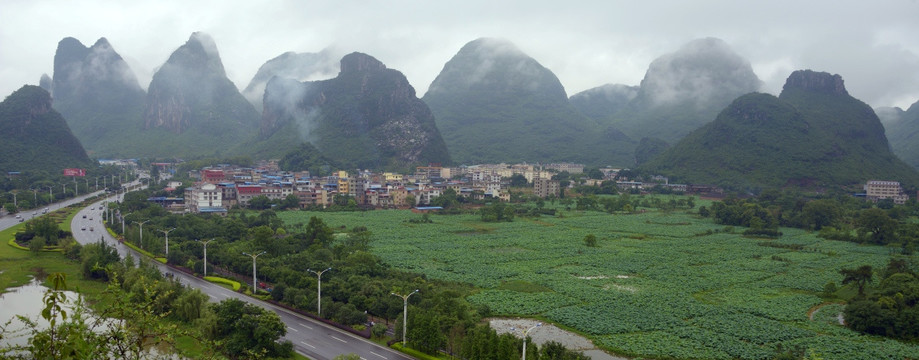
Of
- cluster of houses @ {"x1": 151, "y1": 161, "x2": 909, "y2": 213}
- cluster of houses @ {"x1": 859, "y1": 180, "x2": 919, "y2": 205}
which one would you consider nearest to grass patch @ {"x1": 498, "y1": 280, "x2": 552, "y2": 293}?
cluster of houses @ {"x1": 151, "y1": 161, "x2": 909, "y2": 213}

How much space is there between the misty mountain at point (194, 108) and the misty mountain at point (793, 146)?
11826 cm

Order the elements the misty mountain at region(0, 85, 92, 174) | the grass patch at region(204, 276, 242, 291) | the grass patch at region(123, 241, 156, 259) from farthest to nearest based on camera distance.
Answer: the misty mountain at region(0, 85, 92, 174)
the grass patch at region(123, 241, 156, 259)
the grass patch at region(204, 276, 242, 291)

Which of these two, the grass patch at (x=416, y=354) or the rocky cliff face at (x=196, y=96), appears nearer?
the grass patch at (x=416, y=354)

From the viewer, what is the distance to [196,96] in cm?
17775

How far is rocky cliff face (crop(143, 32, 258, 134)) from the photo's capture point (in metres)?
166

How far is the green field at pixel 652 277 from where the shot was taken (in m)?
27.9

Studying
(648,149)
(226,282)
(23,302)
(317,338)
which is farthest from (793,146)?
(23,302)

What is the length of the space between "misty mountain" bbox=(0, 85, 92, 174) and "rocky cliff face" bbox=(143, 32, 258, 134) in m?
52.2

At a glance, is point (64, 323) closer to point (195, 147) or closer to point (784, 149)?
point (784, 149)

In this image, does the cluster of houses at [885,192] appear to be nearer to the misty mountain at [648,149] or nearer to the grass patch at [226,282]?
the misty mountain at [648,149]

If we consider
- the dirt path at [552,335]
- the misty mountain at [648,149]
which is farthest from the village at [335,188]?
the dirt path at [552,335]

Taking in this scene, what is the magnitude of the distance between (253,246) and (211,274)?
380 cm

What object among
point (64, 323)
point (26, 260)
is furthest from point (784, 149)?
point (64, 323)

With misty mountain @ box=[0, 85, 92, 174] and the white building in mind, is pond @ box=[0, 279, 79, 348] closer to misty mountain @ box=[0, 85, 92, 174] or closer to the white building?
misty mountain @ box=[0, 85, 92, 174]
